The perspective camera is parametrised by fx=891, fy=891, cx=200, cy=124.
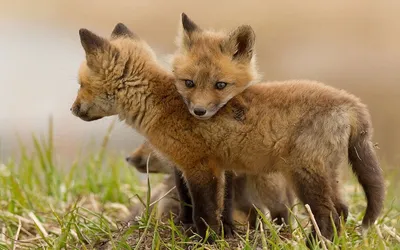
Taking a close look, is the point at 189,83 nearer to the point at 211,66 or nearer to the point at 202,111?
the point at 211,66

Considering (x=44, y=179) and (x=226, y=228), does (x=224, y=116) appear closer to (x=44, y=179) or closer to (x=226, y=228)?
(x=226, y=228)

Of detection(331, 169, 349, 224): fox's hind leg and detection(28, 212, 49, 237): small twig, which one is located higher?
detection(331, 169, 349, 224): fox's hind leg

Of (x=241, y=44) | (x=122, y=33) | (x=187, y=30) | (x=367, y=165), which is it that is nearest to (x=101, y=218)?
(x=122, y=33)

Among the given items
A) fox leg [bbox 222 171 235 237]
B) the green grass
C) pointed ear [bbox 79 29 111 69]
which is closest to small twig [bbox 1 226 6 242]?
the green grass

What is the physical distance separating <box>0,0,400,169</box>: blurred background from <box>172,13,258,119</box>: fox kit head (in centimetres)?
679

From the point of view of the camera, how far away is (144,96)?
→ 707 centimetres

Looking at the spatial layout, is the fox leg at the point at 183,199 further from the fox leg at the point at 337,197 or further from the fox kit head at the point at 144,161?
the fox leg at the point at 337,197

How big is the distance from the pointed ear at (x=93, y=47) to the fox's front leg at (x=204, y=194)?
1188mm

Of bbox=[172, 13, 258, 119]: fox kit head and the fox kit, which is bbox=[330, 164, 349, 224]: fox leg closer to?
the fox kit

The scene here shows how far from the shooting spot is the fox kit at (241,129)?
654cm

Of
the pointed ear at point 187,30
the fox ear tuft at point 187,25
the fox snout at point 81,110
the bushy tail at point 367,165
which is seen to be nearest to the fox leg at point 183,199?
the fox snout at point 81,110

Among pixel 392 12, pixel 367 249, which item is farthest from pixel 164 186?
pixel 392 12

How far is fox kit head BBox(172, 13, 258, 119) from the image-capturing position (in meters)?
6.91

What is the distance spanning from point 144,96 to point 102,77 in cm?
38
